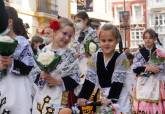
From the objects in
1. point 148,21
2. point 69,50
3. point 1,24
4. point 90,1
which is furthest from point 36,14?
point 148,21

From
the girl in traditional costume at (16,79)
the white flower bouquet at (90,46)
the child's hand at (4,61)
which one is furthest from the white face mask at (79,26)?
the child's hand at (4,61)

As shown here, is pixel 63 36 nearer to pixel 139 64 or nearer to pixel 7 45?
pixel 7 45

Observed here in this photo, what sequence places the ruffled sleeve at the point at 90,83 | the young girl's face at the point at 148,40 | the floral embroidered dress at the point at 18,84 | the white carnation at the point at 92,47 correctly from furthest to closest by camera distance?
the young girl's face at the point at 148,40
the white carnation at the point at 92,47
the ruffled sleeve at the point at 90,83
the floral embroidered dress at the point at 18,84

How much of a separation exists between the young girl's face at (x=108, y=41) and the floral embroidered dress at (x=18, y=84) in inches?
30.2

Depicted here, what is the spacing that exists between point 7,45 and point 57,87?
0.90 m

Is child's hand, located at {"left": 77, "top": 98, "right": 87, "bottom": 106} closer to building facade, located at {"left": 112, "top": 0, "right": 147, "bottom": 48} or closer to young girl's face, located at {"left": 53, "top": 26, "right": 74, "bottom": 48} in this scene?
young girl's face, located at {"left": 53, "top": 26, "right": 74, "bottom": 48}

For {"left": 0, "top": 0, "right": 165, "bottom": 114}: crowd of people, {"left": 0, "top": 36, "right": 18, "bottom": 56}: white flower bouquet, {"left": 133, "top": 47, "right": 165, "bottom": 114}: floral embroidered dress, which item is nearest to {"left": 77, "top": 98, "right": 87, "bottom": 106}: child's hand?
{"left": 0, "top": 0, "right": 165, "bottom": 114}: crowd of people

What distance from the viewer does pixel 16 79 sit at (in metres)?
4.99

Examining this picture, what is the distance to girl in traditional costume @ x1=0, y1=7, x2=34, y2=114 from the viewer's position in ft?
15.9

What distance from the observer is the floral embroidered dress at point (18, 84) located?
4855 mm

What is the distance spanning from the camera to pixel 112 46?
5359mm

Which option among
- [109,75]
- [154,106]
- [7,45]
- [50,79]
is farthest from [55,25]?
[154,106]

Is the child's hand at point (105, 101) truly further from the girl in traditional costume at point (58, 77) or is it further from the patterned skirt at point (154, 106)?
the patterned skirt at point (154, 106)

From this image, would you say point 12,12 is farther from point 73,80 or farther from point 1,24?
point 1,24
